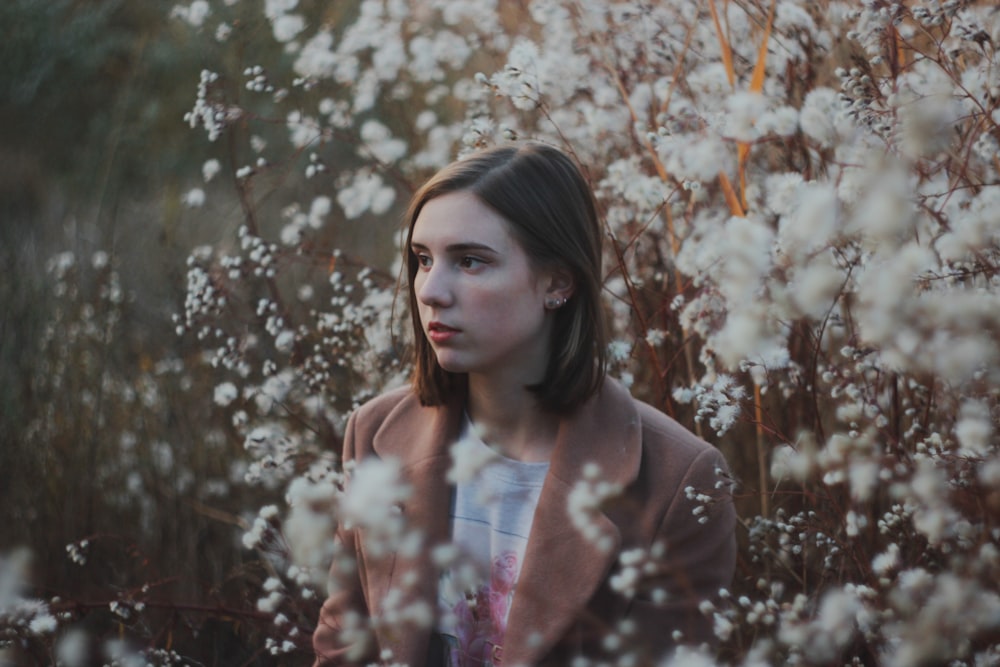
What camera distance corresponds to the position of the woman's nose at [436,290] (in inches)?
73.9

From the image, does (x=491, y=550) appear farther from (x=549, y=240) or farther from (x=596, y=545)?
(x=549, y=240)

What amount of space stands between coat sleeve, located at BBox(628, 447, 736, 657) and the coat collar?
0.33 feet

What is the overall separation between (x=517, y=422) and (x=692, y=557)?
1.50 ft

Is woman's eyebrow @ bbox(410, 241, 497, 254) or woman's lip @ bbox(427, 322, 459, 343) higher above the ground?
woman's eyebrow @ bbox(410, 241, 497, 254)

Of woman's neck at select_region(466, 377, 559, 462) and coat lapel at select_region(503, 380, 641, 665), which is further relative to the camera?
woman's neck at select_region(466, 377, 559, 462)

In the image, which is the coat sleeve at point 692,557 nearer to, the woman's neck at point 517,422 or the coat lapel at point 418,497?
the woman's neck at point 517,422

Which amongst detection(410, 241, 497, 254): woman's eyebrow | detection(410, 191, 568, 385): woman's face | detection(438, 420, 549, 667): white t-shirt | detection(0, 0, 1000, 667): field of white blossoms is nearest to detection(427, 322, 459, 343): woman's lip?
detection(410, 191, 568, 385): woman's face

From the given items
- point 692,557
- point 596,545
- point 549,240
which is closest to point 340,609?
point 596,545

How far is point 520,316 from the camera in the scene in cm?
195

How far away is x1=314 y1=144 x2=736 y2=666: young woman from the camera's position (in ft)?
6.19

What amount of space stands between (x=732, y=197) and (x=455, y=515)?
97 cm

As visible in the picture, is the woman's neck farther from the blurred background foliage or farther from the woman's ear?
the blurred background foliage

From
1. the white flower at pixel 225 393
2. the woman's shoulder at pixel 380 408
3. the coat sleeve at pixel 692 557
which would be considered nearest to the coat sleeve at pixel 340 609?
the woman's shoulder at pixel 380 408

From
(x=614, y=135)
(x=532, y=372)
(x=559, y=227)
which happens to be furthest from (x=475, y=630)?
(x=614, y=135)
